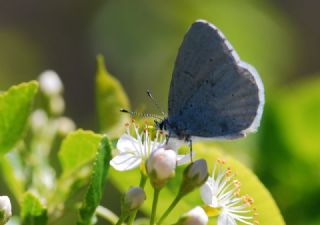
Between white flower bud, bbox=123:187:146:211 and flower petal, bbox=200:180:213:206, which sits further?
flower petal, bbox=200:180:213:206

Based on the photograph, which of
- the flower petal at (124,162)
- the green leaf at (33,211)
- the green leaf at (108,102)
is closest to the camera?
the green leaf at (33,211)

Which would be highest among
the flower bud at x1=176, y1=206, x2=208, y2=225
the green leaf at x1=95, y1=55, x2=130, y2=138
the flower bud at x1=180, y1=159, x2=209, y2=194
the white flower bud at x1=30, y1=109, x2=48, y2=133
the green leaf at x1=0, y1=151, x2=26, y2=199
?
the white flower bud at x1=30, y1=109, x2=48, y2=133

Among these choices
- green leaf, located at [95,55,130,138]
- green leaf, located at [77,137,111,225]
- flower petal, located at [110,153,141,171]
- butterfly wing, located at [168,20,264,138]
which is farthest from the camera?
green leaf, located at [95,55,130,138]

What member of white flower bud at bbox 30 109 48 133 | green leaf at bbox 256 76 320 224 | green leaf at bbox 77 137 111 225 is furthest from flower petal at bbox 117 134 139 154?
green leaf at bbox 256 76 320 224

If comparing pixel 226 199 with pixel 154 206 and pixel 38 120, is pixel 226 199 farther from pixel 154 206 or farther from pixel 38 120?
pixel 38 120

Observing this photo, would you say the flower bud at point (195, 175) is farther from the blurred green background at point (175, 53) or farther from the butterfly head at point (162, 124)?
the blurred green background at point (175, 53)

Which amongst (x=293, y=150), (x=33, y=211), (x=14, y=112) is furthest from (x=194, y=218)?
(x=293, y=150)

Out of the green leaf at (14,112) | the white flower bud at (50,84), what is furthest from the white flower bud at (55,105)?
the green leaf at (14,112)

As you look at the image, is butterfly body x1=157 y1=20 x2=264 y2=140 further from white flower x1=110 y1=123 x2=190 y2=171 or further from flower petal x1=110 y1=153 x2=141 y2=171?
flower petal x1=110 y1=153 x2=141 y2=171
